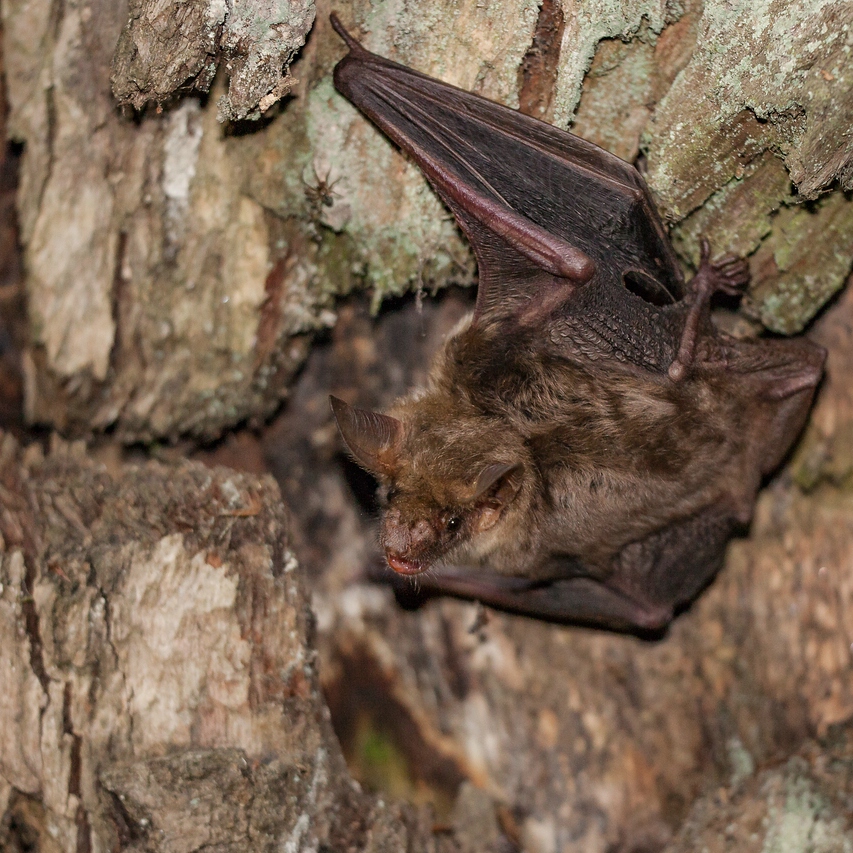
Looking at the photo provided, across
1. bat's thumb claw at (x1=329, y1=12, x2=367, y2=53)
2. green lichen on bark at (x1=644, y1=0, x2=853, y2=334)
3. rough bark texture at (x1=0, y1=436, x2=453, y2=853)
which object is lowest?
rough bark texture at (x1=0, y1=436, x2=453, y2=853)

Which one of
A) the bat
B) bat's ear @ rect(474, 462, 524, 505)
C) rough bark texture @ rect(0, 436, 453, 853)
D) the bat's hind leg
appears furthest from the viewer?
the bat's hind leg

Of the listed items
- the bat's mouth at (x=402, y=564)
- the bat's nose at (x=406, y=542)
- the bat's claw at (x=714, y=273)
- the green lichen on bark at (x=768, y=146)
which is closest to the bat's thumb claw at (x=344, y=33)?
the green lichen on bark at (x=768, y=146)

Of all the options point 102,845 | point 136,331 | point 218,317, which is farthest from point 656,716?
point 136,331

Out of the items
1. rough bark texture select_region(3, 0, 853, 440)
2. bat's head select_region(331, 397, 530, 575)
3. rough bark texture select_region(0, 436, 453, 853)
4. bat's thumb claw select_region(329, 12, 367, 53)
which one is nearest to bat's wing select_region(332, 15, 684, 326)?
bat's thumb claw select_region(329, 12, 367, 53)

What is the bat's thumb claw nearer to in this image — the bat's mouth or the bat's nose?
the bat's nose

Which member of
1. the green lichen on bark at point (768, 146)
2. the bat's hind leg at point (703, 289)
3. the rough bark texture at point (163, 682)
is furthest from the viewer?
the bat's hind leg at point (703, 289)

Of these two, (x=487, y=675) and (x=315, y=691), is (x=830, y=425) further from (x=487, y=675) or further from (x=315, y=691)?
(x=315, y=691)

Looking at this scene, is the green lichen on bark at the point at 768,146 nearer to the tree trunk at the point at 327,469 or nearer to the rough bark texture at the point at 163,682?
the tree trunk at the point at 327,469
